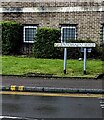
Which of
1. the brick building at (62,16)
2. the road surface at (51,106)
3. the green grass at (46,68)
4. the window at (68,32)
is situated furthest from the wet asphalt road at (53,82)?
the window at (68,32)

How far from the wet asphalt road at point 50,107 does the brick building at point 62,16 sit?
1393 cm

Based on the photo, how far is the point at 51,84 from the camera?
1384cm

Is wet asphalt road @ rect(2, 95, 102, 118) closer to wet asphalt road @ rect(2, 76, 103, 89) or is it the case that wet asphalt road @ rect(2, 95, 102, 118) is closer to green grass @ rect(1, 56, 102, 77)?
wet asphalt road @ rect(2, 76, 103, 89)

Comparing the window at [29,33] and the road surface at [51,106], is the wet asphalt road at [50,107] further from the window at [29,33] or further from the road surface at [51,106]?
the window at [29,33]

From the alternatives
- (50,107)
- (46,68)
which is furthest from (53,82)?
(50,107)

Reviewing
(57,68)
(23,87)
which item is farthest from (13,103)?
(57,68)

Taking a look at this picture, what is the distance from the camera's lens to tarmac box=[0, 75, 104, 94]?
12.8 meters

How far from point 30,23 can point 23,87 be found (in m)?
13.4

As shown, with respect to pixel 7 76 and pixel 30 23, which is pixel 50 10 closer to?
pixel 30 23

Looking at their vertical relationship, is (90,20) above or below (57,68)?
above

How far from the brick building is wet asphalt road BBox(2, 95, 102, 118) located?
13929 millimetres

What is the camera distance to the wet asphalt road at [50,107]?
9.02 m

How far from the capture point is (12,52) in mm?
25266

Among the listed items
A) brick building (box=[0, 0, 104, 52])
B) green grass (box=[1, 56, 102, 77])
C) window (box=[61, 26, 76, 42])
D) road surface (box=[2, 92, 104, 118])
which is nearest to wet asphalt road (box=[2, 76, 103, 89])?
green grass (box=[1, 56, 102, 77])
